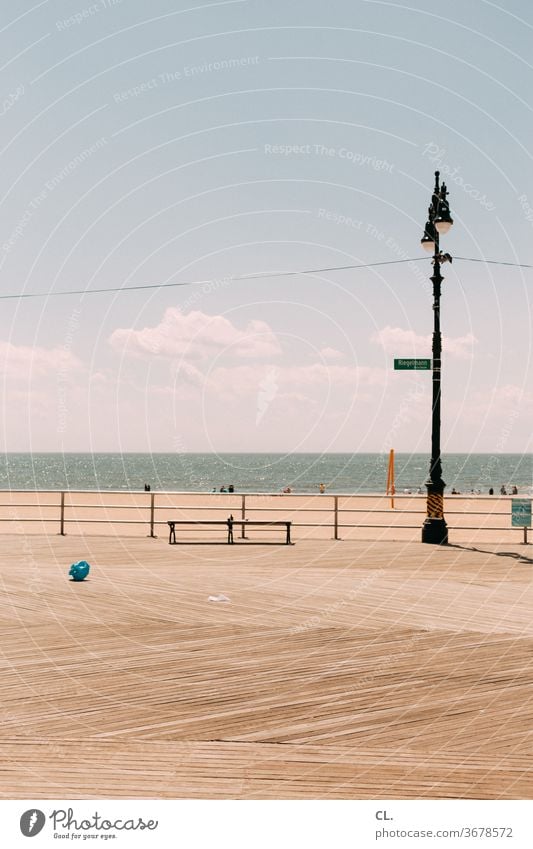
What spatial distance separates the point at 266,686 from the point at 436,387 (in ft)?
36.7

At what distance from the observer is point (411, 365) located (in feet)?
53.8

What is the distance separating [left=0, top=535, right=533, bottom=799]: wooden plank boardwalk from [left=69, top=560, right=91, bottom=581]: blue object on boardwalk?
0.18 m

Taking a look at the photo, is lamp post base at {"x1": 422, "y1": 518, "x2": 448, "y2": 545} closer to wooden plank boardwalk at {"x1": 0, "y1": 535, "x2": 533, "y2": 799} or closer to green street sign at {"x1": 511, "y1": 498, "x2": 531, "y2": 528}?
green street sign at {"x1": 511, "y1": 498, "x2": 531, "y2": 528}

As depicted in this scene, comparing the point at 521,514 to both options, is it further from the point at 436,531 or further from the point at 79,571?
the point at 79,571

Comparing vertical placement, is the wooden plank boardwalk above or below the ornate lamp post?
below

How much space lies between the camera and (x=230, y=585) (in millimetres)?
11406

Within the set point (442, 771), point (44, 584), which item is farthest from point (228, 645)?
point (44, 584)

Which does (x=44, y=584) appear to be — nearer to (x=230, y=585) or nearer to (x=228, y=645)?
(x=230, y=585)

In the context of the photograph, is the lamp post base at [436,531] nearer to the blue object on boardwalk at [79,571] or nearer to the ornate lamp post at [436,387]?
the ornate lamp post at [436,387]

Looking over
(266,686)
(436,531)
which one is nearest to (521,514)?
(436,531)

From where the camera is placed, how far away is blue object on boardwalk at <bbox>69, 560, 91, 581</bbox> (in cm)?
1158

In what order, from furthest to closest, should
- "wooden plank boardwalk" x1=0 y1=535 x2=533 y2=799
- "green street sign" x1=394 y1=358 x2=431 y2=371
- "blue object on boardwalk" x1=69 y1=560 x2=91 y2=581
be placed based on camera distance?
"green street sign" x1=394 y1=358 x2=431 y2=371
"blue object on boardwalk" x1=69 y1=560 x2=91 y2=581
"wooden plank boardwalk" x1=0 y1=535 x2=533 y2=799

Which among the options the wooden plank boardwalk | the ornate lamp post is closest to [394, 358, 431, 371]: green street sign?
the ornate lamp post
